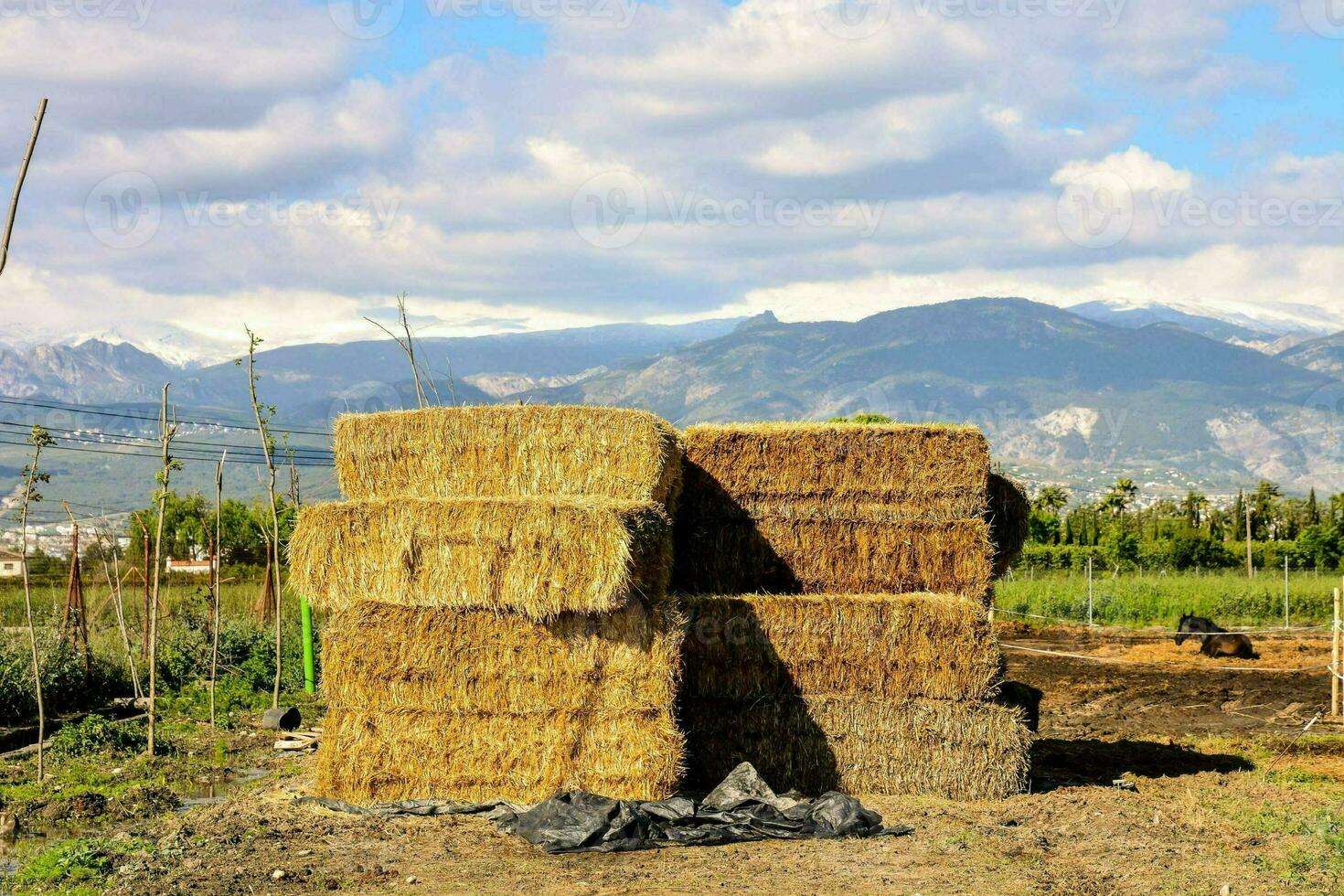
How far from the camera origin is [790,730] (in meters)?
10.2

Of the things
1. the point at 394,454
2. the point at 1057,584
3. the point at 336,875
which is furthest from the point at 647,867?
the point at 1057,584

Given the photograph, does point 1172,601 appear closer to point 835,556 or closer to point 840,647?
point 835,556

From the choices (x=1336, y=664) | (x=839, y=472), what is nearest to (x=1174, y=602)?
(x=1336, y=664)

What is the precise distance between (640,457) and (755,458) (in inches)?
62.6

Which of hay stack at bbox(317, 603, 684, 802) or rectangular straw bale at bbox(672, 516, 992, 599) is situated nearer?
hay stack at bbox(317, 603, 684, 802)

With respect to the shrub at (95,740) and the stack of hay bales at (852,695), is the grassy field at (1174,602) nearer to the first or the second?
the stack of hay bales at (852,695)

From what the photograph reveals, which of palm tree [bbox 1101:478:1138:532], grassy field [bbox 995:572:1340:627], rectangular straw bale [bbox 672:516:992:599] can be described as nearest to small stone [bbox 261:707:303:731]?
rectangular straw bale [bbox 672:516:992:599]

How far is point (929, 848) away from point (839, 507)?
3.56 metres

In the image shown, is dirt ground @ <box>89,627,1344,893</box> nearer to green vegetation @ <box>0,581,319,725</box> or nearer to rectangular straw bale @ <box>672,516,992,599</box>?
rectangular straw bale @ <box>672,516,992,599</box>

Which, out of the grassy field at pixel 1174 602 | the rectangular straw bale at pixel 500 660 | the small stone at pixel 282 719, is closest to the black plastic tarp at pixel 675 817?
the rectangular straw bale at pixel 500 660

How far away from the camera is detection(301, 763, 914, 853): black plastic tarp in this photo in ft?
27.9

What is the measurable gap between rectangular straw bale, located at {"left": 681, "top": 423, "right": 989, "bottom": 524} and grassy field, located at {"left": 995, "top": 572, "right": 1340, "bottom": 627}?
804 inches

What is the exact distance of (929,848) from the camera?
27.4 ft

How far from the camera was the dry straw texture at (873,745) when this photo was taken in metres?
10.1
